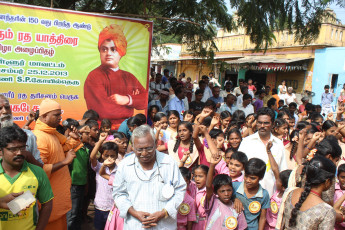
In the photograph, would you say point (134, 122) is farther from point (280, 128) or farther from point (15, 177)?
point (15, 177)

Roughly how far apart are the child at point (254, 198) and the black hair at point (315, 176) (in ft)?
1.88

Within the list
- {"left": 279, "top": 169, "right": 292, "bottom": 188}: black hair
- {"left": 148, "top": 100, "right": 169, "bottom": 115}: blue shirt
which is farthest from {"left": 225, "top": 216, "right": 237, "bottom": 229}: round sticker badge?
{"left": 148, "top": 100, "right": 169, "bottom": 115}: blue shirt

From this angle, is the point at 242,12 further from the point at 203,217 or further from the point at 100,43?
the point at 203,217

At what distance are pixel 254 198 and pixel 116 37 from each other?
3.91 metres

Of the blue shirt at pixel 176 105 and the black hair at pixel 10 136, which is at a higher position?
the black hair at pixel 10 136

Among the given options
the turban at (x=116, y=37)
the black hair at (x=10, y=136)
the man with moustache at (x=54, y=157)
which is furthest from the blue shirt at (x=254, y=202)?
the turban at (x=116, y=37)

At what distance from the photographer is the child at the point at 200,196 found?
312 centimetres

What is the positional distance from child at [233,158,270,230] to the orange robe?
170 centimetres

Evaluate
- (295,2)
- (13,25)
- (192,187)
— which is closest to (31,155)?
(192,187)

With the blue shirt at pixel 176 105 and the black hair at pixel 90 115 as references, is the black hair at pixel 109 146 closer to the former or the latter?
the black hair at pixel 90 115

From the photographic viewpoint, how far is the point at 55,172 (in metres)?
3.08

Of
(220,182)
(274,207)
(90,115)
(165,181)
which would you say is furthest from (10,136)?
(90,115)

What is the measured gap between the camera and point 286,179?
10.7ft

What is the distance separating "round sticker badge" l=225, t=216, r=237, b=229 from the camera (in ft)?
9.31
